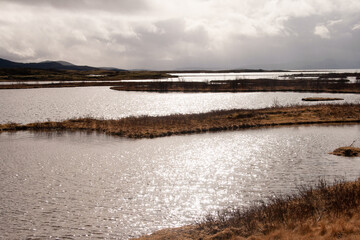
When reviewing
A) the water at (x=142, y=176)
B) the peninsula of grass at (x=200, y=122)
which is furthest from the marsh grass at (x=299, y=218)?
the peninsula of grass at (x=200, y=122)

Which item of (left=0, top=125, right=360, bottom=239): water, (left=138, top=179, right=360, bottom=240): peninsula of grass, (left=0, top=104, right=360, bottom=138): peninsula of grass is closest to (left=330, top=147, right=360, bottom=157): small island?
(left=0, top=125, right=360, bottom=239): water

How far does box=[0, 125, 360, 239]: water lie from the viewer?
48.7 feet

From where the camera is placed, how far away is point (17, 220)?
49.1 feet

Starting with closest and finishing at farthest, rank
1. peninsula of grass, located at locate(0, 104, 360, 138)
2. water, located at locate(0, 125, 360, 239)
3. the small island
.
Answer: water, located at locate(0, 125, 360, 239) < the small island < peninsula of grass, located at locate(0, 104, 360, 138)

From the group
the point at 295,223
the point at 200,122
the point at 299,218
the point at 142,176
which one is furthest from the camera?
the point at 200,122

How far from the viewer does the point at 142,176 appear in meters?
21.7

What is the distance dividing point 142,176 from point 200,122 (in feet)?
74.0

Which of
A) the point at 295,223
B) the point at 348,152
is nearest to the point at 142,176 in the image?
the point at 295,223

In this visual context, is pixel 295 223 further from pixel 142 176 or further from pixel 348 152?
pixel 348 152

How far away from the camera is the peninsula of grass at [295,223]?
10648 mm

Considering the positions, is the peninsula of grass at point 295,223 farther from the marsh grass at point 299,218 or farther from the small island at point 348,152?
the small island at point 348,152

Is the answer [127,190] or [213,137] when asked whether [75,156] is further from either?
[213,137]

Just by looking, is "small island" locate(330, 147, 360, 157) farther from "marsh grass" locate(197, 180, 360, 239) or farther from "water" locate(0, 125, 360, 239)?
"marsh grass" locate(197, 180, 360, 239)

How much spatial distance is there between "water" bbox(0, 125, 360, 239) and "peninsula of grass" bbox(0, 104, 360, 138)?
11.5 feet
